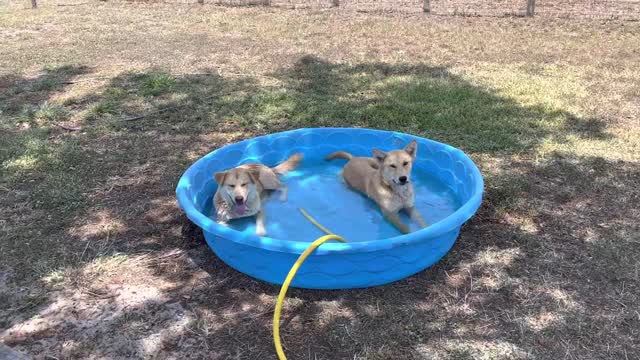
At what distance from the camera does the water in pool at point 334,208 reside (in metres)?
5.20

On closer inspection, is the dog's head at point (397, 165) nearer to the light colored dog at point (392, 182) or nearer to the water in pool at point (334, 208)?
the light colored dog at point (392, 182)

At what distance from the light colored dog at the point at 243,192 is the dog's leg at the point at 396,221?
111cm

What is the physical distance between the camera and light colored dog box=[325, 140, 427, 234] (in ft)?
16.6

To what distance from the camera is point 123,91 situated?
8.43m

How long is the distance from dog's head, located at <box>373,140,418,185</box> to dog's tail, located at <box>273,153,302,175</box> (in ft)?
4.48

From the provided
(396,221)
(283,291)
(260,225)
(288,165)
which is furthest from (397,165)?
(283,291)

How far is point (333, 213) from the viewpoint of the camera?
18.2ft

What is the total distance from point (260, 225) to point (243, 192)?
0.38 meters

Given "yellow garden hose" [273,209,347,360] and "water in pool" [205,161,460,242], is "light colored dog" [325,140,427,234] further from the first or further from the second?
"yellow garden hose" [273,209,347,360]

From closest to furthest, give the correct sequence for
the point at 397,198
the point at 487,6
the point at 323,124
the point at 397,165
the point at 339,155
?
1. the point at 397,165
2. the point at 397,198
3. the point at 339,155
4. the point at 323,124
5. the point at 487,6

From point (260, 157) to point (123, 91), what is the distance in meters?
3.19

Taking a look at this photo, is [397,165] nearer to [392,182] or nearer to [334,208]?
[392,182]

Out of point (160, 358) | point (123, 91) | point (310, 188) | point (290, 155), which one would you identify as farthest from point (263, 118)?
point (160, 358)

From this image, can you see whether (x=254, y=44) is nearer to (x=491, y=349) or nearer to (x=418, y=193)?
(x=418, y=193)
